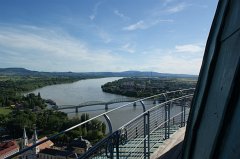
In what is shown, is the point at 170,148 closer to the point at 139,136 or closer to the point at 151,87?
the point at 139,136

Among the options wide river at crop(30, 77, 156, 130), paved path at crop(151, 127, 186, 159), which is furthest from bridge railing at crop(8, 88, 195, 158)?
wide river at crop(30, 77, 156, 130)

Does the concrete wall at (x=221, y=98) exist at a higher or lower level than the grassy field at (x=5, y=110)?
higher

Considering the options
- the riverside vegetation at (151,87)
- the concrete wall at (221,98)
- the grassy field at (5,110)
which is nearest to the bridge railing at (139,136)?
the concrete wall at (221,98)

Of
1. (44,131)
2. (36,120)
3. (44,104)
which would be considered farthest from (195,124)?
(44,104)

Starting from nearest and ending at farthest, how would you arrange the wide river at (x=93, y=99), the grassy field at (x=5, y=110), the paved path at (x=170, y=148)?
the paved path at (x=170, y=148) < the wide river at (x=93, y=99) < the grassy field at (x=5, y=110)

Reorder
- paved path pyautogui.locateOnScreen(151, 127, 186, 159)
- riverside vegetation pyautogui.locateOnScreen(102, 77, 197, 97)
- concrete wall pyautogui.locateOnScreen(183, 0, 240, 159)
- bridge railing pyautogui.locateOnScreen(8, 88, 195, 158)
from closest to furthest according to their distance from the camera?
concrete wall pyautogui.locateOnScreen(183, 0, 240, 159)
bridge railing pyautogui.locateOnScreen(8, 88, 195, 158)
paved path pyautogui.locateOnScreen(151, 127, 186, 159)
riverside vegetation pyautogui.locateOnScreen(102, 77, 197, 97)

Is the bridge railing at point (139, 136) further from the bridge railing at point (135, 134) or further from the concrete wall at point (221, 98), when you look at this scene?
the concrete wall at point (221, 98)

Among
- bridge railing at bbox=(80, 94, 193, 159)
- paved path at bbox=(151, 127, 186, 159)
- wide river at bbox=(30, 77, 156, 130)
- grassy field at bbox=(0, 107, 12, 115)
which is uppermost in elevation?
bridge railing at bbox=(80, 94, 193, 159)

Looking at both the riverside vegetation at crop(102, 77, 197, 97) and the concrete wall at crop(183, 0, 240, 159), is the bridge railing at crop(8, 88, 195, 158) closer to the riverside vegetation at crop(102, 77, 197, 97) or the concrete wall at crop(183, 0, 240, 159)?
the concrete wall at crop(183, 0, 240, 159)

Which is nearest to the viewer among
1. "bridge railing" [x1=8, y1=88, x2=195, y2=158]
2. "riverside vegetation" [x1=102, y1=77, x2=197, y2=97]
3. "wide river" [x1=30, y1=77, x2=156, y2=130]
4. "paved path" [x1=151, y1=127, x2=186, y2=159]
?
"bridge railing" [x1=8, y1=88, x2=195, y2=158]

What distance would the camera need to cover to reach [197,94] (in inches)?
49.4

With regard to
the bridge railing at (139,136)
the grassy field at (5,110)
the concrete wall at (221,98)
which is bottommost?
the grassy field at (5,110)

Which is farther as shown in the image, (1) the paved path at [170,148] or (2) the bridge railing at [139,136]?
(1) the paved path at [170,148]

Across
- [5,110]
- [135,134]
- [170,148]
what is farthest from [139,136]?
[5,110]
